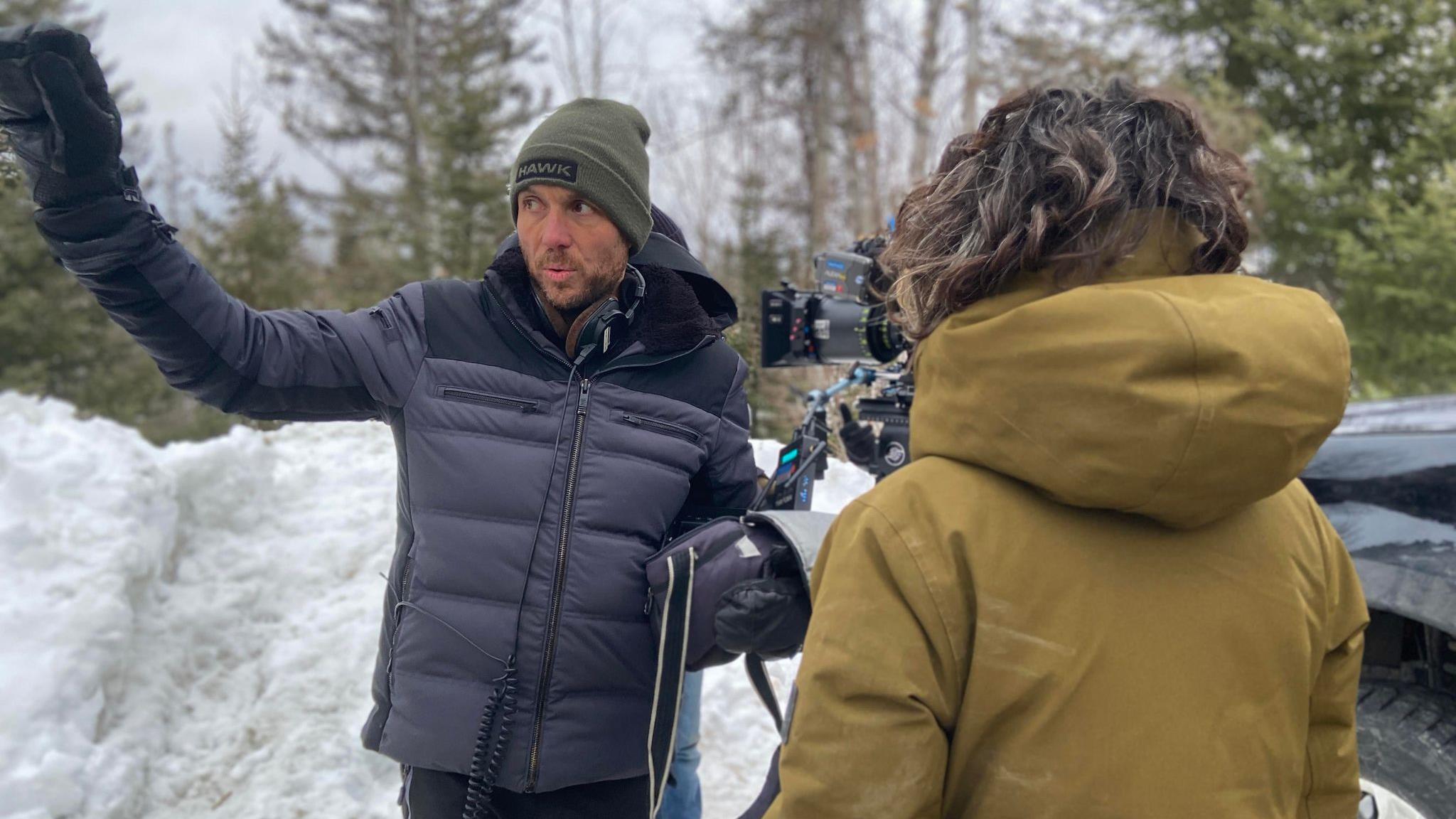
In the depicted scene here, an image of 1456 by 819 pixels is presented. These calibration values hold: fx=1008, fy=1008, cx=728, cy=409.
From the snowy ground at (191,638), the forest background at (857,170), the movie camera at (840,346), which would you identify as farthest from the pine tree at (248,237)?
the movie camera at (840,346)

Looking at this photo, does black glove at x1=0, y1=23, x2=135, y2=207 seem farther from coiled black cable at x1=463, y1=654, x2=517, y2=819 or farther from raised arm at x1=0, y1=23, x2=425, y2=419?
coiled black cable at x1=463, y1=654, x2=517, y2=819

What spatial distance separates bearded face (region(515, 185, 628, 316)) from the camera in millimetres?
2182

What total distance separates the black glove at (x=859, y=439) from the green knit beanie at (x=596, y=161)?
878 mm

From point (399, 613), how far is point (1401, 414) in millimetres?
4067

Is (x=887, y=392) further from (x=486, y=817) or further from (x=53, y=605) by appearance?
(x=53, y=605)

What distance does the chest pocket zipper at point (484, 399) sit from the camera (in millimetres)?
2096

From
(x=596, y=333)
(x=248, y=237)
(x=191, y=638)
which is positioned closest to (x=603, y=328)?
(x=596, y=333)

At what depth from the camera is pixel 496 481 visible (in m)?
2.04

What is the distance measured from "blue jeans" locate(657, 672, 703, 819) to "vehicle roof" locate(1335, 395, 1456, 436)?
7.74 feet

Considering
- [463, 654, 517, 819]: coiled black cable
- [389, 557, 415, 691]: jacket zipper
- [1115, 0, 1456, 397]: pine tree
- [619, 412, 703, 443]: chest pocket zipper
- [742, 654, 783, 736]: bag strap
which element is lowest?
[463, 654, 517, 819]: coiled black cable

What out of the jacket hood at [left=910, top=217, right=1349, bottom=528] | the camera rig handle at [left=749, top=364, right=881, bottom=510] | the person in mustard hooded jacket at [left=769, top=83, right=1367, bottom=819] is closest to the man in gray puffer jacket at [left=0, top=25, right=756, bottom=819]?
the camera rig handle at [left=749, top=364, right=881, bottom=510]

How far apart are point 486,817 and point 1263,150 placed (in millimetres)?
12012

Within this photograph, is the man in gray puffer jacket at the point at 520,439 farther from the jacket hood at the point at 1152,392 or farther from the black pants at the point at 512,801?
the jacket hood at the point at 1152,392

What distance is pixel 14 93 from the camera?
1.56 meters
